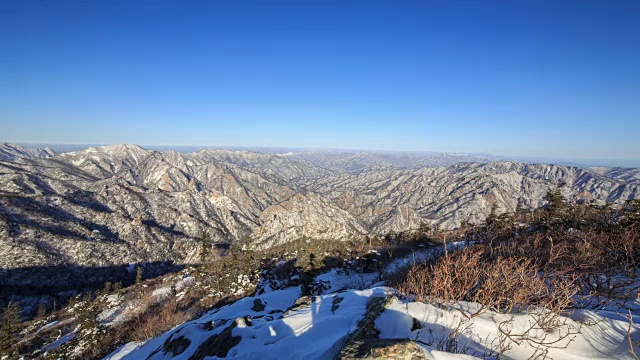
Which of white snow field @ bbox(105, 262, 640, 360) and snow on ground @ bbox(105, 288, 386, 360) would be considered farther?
snow on ground @ bbox(105, 288, 386, 360)

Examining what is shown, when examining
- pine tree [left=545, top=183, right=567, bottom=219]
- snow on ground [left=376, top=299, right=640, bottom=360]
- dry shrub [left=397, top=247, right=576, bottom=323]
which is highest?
dry shrub [left=397, top=247, right=576, bottom=323]

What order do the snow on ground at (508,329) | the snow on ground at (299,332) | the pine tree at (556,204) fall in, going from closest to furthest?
the snow on ground at (508,329) → the snow on ground at (299,332) → the pine tree at (556,204)

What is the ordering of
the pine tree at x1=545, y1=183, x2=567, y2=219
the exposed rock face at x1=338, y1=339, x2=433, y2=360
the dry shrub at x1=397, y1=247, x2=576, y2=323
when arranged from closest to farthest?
the exposed rock face at x1=338, y1=339, x2=433, y2=360
the dry shrub at x1=397, y1=247, x2=576, y2=323
the pine tree at x1=545, y1=183, x2=567, y2=219

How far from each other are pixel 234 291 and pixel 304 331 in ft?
101

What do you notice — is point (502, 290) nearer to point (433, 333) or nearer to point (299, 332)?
point (433, 333)

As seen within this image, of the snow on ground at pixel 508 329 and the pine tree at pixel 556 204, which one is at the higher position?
the snow on ground at pixel 508 329

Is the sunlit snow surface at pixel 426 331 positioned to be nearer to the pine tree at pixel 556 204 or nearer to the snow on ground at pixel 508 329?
the snow on ground at pixel 508 329

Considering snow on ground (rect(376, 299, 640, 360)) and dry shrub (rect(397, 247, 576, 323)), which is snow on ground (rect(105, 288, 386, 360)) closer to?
snow on ground (rect(376, 299, 640, 360))

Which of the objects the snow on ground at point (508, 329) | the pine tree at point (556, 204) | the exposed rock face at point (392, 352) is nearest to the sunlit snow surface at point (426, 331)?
the snow on ground at point (508, 329)

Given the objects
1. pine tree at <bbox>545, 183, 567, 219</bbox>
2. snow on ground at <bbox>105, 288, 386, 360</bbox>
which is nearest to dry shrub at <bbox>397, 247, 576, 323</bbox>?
snow on ground at <bbox>105, 288, 386, 360</bbox>

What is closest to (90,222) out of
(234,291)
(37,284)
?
(37,284)

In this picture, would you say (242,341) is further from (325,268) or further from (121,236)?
(121,236)

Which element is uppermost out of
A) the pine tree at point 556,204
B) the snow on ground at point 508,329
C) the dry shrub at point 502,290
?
the dry shrub at point 502,290

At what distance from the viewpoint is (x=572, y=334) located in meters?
5.61
